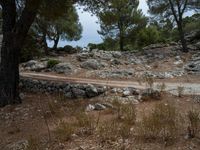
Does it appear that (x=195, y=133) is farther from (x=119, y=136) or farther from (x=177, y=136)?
(x=119, y=136)

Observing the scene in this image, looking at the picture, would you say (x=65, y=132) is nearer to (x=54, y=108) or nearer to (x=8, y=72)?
(x=54, y=108)

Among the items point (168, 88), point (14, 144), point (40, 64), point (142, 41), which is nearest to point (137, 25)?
point (142, 41)

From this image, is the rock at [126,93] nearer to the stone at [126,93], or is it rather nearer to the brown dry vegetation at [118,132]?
the stone at [126,93]

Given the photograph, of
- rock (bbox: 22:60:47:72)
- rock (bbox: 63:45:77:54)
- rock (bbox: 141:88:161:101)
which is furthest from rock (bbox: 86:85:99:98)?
rock (bbox: 63:45:77:54)

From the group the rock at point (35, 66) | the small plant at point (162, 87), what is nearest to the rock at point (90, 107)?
the small plant at point (162, 87)

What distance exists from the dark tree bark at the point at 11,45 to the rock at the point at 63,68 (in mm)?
10526

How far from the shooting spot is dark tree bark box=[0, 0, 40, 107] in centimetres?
1878

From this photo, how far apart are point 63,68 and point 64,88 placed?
9.14 meters

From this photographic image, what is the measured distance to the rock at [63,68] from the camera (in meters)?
30.6

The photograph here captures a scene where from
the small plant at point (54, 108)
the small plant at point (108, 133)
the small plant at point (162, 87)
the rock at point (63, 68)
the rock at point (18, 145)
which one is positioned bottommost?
the rock at point (18, 145)

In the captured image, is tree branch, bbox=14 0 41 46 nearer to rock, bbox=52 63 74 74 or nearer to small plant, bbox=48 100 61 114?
small plant, bbox=48 100 61 114

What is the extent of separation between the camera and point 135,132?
11242 mm

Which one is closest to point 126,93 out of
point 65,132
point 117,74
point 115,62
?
A: point 65,132

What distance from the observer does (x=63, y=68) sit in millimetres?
31141
